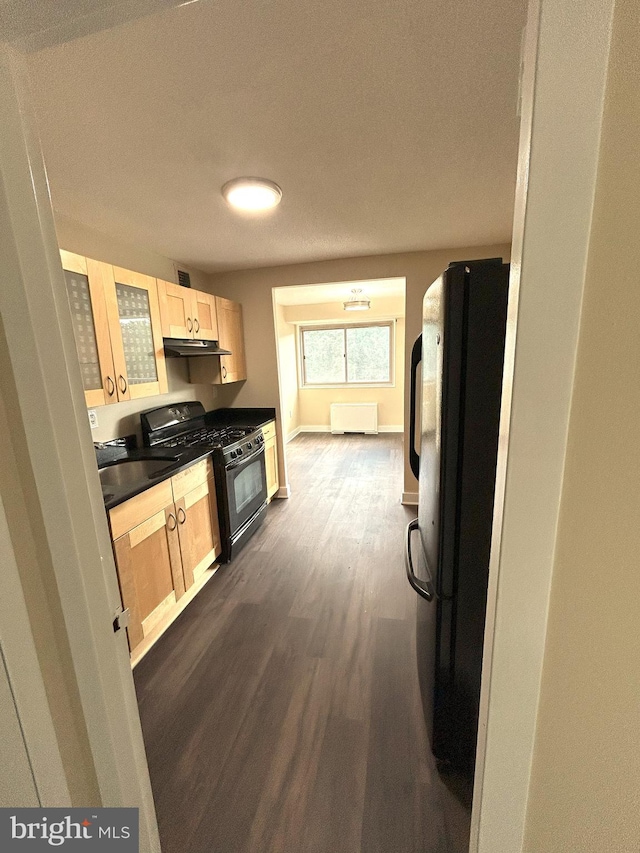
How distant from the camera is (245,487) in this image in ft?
9.70

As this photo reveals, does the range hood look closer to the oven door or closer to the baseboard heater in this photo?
the oven door

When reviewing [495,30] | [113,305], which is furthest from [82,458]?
[113,305]

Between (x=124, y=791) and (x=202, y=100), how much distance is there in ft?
6.92

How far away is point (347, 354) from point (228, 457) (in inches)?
173

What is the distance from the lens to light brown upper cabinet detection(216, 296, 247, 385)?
333 centimetres

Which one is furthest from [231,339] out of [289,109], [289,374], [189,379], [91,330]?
[289,374]

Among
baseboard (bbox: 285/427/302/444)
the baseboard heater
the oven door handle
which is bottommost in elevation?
baseboard (bbox: 285/427/302/444)

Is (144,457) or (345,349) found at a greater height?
(345,349)

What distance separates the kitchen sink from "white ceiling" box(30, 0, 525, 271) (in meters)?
1.56

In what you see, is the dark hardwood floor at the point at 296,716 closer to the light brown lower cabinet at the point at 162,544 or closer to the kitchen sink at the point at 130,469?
the light brown lower cabinet at the point at 162,544

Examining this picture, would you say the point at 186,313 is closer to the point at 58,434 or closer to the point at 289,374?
the point at 58,434

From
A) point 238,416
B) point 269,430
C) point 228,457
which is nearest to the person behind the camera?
point 228,457

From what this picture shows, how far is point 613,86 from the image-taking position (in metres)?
0.43

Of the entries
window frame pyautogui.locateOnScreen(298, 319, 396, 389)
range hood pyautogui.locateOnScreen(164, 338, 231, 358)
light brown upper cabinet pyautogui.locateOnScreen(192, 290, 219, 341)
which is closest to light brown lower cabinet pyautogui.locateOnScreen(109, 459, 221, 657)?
range hood pyautogui.locateOnScreen(164, 338, 231, 358)
